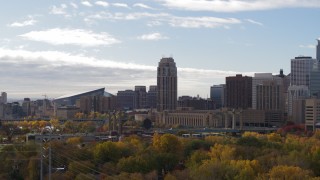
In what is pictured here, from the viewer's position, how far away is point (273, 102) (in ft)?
256

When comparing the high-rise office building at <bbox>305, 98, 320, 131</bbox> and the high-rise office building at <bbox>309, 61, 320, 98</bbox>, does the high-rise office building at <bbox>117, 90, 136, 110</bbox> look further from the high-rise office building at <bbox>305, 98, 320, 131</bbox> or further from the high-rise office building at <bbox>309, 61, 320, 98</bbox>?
the high-rise office building at <bbox>305, 98, 320, 131</bbox>

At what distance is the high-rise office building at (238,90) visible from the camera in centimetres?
8725

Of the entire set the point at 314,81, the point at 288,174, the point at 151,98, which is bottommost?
the point at 288,174

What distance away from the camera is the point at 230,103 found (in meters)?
87.9

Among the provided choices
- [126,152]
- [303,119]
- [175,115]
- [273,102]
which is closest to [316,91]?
[273,102]

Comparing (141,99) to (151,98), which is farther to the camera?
(141,99)

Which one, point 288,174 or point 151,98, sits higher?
point 151,98

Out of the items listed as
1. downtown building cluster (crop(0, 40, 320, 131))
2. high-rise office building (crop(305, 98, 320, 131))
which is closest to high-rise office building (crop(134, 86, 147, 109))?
downtown building cluster (crop(0, 40, 320, 131))

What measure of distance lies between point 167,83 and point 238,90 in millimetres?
13104

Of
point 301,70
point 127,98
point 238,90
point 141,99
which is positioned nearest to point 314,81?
point 301,70

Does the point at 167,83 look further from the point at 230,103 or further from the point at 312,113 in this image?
the point at 312,113

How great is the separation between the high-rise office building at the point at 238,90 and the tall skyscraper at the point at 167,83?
31.8 feet

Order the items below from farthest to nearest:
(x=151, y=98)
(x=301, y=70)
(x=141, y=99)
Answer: (x=141, y=99) → (x=151, y=98) → (x=301, y=70)

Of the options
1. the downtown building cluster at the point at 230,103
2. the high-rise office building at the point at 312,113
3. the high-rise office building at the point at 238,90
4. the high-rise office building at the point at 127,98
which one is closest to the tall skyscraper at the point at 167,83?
the downtown building cluster at the point at 230,103
